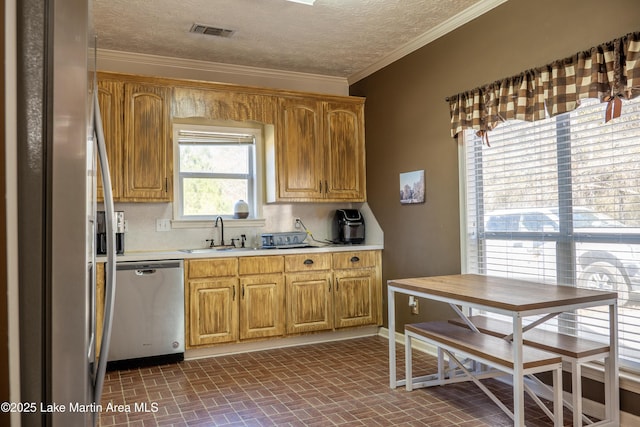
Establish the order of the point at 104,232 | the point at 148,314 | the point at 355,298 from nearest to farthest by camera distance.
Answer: the point at 148,314 → the point at 104,232 → the point at 355,298

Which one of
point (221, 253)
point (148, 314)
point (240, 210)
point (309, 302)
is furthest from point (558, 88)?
point (148, 314)

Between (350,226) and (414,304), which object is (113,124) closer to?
(350,226)

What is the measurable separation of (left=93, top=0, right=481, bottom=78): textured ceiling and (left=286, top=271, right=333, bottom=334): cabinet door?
2161 millimetres

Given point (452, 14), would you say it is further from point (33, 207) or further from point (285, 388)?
point (33, 207)

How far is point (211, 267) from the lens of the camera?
13.4 ft

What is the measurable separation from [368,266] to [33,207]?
4270 millimetres

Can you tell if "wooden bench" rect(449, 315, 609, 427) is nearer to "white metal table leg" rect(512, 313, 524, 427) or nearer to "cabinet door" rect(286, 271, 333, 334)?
"white metal table leg" rect(512, 313, 524, 427)

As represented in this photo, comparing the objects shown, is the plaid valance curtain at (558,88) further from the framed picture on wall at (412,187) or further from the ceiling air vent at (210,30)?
the ceiling air vent at (210,30)

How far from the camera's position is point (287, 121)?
4707mm

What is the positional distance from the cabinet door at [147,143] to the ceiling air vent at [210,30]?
2.19 feet

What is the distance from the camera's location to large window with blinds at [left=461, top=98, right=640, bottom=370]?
2564 millimetres

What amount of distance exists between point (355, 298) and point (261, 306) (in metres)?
1.00

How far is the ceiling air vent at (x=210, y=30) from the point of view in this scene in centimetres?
378

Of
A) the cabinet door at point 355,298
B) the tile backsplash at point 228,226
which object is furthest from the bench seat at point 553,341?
the tile backsplash at point 228,226
